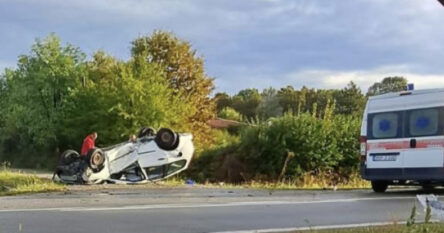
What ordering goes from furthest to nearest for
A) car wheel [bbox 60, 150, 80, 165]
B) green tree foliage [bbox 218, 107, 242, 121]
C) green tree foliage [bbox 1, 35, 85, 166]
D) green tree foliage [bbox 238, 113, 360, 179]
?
green tree foliage [bbox 218, 107, 242, 121] < green tree foliage [bbox 1, 35, 85, 166] < green tree foliage [bbox 238, 113, 360, 179] < car wheel [bbox 60, 150, 80, 165]

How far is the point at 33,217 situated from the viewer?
9.94 m

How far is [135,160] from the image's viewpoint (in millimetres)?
20281

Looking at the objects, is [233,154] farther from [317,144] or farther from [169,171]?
[169,171]

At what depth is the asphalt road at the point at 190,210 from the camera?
9109mm

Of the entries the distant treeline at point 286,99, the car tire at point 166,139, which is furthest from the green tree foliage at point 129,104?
the distant treeline at point 286,99

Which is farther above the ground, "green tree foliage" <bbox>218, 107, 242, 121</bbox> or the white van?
"green tree foliage" <bbox>218, 107, 242, 121</bbox>

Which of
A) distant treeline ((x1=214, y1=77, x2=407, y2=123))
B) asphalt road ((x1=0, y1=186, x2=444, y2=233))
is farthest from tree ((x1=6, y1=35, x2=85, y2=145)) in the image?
asphalt road ((x1=0, y1=186, x2=444, y2=233))

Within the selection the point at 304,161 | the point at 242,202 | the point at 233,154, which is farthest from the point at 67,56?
the point at 242,202

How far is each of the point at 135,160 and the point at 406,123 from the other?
27.2ft

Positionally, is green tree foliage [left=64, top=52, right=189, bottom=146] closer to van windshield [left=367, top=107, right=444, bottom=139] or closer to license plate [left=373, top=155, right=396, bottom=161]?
van windshield [left=367, top=107, right=444, bottom=139]

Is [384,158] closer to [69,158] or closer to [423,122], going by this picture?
[423,122]

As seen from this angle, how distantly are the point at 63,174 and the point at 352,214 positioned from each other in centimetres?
1066

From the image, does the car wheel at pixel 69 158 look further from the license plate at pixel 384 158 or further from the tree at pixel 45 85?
the tree at pixel 45 85

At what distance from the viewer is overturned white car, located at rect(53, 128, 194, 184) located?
62.7 ft
